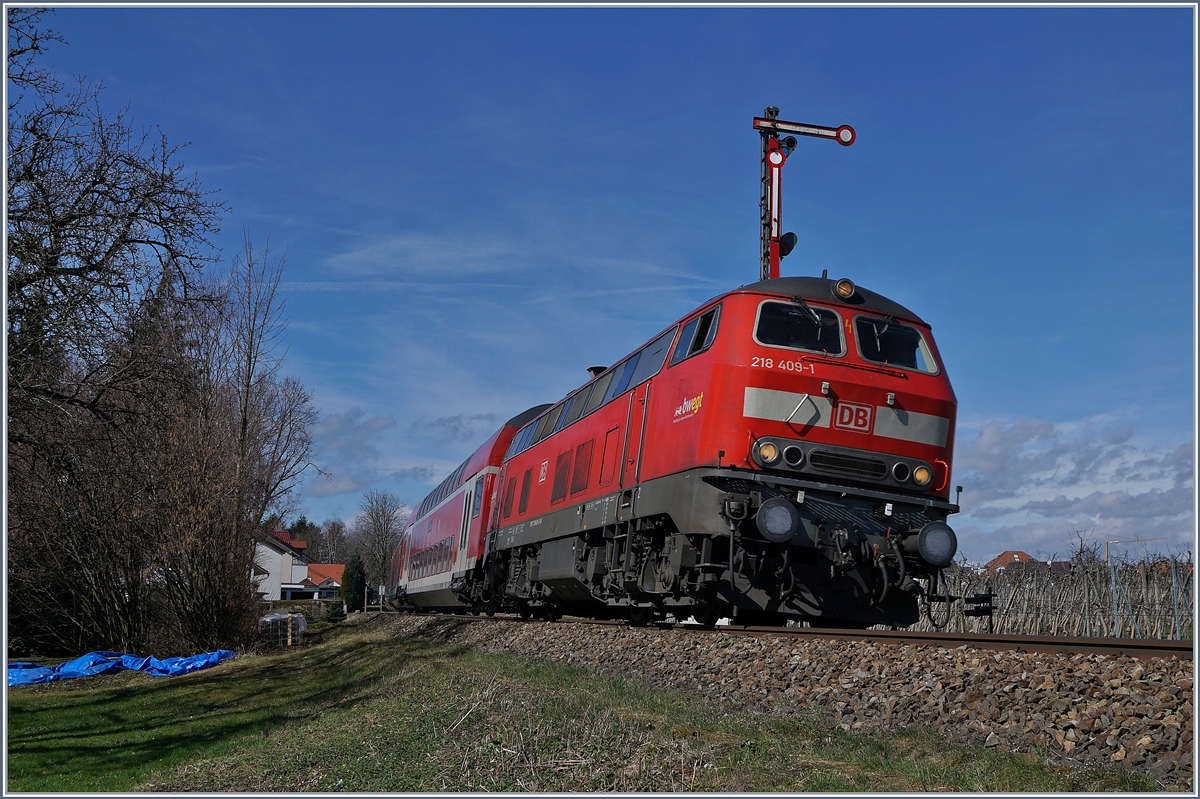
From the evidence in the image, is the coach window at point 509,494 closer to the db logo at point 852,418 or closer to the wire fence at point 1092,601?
the wire fence at point 1092,601

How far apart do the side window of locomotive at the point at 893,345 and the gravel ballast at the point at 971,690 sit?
136 inches

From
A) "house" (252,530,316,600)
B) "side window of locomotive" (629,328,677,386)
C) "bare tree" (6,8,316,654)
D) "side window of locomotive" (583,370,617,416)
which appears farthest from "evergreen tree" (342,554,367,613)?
"side window of locomotive" (629,328,677,386)

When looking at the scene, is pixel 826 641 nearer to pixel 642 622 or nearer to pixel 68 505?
pixel 642 622

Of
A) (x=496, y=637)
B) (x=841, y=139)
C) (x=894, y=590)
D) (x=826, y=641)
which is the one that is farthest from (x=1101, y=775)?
(x=841, y=139)

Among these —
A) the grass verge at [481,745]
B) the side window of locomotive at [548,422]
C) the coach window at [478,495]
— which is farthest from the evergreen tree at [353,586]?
the grass verge at [481,745]

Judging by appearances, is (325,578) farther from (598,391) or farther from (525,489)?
(598,391)

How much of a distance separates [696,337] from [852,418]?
2149 millimetres

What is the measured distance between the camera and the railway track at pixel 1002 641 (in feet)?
21.4

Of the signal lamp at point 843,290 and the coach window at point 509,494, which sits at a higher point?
the signal lamp at point 843,290

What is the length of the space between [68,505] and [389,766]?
1569 cm

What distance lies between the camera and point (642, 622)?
1369cm

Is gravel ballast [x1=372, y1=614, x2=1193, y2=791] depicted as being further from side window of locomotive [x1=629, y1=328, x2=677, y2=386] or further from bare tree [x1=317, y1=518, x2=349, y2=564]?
bare tree [x1=317, y1=518, x2=349, y2=564]

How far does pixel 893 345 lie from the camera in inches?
430

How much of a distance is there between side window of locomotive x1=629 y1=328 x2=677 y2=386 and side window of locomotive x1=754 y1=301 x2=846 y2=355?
1713 mm
